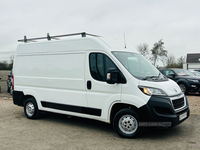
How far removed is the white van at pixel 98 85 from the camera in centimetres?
523

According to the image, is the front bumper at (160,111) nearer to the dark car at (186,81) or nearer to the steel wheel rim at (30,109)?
the steel wheel rim at (30,109)

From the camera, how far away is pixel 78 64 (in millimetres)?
6289

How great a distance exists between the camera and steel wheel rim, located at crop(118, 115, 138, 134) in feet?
17.7

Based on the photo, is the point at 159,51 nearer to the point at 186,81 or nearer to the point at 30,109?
the point at 186,81

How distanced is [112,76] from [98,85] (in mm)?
591

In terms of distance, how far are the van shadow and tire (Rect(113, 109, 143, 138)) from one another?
245 mm

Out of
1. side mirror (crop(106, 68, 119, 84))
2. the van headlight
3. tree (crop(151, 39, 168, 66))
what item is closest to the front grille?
the van headlight

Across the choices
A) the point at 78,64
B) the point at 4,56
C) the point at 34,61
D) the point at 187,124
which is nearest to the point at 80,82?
the point at 78,64

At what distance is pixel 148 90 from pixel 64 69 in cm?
257

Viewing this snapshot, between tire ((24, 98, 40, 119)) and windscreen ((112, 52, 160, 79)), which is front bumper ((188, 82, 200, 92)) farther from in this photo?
tire ((24, 98, 40, 119))

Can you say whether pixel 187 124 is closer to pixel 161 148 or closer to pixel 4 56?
pixel 161 148

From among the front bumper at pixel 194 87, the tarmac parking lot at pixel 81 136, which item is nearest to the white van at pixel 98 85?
the tarmac parking lot at pixel 81 136

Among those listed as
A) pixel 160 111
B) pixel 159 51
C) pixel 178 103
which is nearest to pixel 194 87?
pixel 178 103

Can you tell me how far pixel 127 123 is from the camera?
546cm
